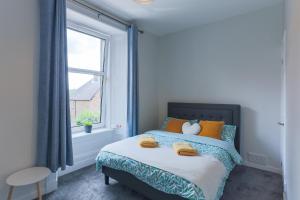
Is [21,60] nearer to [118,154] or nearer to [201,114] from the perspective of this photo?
[118,154]

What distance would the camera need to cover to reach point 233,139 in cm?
302

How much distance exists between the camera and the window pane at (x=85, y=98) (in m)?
3.16

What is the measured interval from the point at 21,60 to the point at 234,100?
128 inches

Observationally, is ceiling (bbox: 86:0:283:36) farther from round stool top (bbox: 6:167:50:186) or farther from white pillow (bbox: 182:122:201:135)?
round stool top (bbox: 6:167:50:186)

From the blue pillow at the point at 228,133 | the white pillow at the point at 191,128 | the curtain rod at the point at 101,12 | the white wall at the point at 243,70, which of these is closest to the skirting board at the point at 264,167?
the white wall at the point at 243,70

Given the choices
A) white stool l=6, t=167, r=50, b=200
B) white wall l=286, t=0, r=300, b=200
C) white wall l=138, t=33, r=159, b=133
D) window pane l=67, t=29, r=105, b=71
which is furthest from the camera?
white wall l=138, t=33, r=159, b=133

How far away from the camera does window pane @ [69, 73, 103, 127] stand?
3.16 meters

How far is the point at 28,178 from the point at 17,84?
1022 millimetres

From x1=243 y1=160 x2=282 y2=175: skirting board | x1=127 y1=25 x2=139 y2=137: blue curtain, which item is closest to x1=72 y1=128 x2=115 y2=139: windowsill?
x1=127 y1=25 x2=139 y2=137: blue curtain

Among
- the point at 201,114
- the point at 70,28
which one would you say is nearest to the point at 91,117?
the point at 70,28

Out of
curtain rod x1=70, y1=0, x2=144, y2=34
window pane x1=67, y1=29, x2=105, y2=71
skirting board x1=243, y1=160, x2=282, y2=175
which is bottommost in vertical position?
skirting board x1=243, y1=160, x2=282, y2=175

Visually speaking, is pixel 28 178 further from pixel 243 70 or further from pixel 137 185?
pixel 243 70

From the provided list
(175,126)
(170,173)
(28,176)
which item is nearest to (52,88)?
(28,176)

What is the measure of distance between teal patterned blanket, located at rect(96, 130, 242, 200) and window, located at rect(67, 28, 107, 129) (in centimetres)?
115
